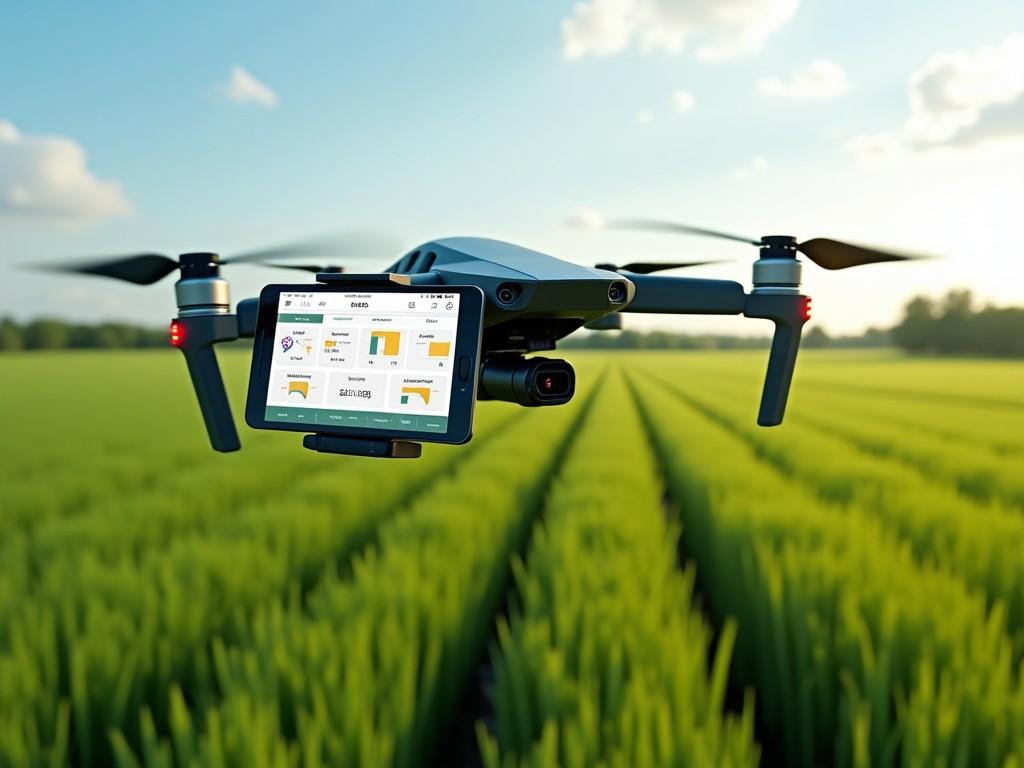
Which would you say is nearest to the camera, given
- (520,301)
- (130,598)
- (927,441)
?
(520,301)

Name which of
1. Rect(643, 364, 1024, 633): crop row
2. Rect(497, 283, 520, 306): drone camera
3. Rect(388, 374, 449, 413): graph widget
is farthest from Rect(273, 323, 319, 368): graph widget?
Rect(643, 364, 1024, 633): crop row

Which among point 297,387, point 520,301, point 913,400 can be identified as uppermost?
point 520,301

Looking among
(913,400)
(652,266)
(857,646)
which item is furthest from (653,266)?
(913,400)

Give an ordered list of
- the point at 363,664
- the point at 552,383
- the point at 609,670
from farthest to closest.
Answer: the point at 609,670 < the point at 363,664 < the point at 552,383

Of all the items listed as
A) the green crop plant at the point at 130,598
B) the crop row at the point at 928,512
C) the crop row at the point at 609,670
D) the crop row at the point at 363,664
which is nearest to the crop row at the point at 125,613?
the green crop plant at the point at 130,598

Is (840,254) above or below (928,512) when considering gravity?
above

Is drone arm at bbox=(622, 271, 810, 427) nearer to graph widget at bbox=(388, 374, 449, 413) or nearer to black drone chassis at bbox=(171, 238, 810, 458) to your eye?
black drone chassis at bbox=(171, 238, 810, 458)

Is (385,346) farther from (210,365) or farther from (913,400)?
(913,400)

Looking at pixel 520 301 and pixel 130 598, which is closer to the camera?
pixel 520 301
